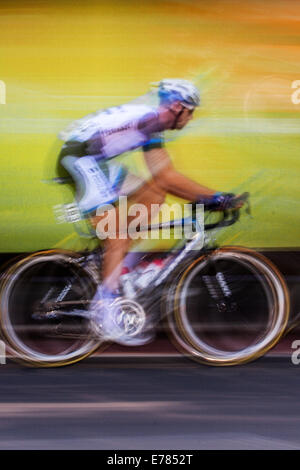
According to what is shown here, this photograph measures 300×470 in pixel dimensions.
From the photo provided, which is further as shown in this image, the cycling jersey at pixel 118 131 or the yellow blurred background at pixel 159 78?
the yellow blurred background at pixel 159 78

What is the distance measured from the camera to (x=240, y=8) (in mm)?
6562

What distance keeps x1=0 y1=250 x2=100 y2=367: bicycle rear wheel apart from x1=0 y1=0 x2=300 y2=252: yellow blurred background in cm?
Result: 74

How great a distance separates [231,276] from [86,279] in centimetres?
94

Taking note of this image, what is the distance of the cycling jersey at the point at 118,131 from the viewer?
595 centimetres

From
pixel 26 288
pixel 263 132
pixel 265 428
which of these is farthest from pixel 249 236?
pixel 265 428

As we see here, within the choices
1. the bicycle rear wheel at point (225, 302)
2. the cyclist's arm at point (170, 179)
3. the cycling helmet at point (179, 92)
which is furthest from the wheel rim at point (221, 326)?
the cycling helmet at point (179, 92)

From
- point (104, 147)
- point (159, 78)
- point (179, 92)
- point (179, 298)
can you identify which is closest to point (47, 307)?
point (179, 298)

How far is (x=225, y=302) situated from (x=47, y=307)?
1.15m

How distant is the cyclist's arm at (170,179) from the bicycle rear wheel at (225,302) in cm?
56

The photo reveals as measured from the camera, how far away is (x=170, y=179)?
6.29 meters

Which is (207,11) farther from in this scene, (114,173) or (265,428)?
(265,428)

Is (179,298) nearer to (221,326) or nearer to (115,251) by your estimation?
(221,326)

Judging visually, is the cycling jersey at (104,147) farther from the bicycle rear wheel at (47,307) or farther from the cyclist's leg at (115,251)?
the bicycle rear wheel at (47,307)
